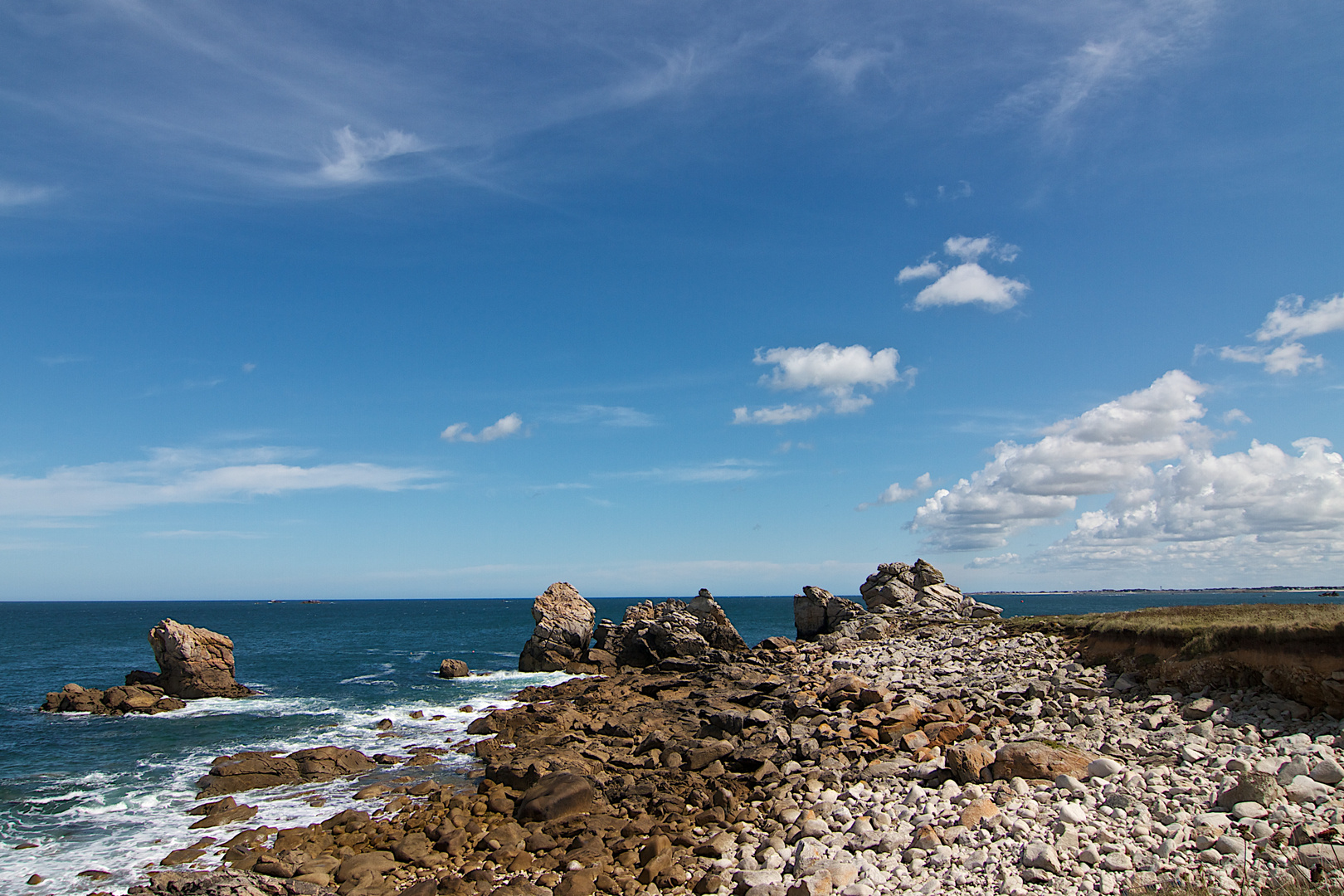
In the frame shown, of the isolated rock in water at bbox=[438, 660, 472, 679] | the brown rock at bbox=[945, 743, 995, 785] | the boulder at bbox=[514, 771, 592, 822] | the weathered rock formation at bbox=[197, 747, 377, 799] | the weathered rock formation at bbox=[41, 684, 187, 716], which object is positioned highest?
the brown rock at bbox=[945, 743, 995, 785]

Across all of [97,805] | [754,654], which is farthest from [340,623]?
[97,805]

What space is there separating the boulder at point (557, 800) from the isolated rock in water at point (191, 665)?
118ft

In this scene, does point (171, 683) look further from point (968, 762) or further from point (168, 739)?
point (968, 762)

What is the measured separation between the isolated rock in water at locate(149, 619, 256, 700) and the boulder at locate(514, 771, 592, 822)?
118 feet

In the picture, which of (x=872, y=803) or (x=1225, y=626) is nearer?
(x=872, y=803)

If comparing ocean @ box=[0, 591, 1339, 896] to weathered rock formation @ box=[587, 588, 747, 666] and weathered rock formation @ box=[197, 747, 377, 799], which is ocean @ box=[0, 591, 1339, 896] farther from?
weathered rock formation @ box=[587, 588, 747, 666]

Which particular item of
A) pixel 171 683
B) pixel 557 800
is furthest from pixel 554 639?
pixel 557 800

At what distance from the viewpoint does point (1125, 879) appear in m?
12.4

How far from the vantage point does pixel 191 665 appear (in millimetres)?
46812

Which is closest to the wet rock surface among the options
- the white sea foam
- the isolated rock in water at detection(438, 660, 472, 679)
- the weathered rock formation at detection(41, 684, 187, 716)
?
the white sea foam

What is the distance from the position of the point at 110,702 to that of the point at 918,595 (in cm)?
5311

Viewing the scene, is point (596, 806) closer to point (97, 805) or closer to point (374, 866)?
point (374, 866)

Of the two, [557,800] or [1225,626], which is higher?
[1225,626]

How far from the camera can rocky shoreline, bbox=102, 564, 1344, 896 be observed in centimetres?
1345
